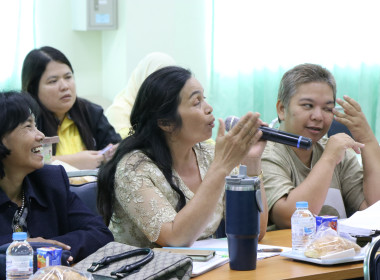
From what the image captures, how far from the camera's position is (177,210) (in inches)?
97.3

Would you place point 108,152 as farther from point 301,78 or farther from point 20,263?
point 20,263

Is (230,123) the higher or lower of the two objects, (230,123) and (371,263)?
the higher

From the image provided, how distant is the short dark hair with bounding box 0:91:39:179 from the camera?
231 centimetres

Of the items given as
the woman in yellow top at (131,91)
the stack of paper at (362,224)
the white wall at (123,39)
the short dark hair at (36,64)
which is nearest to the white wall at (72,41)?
the white wall at (123,39)

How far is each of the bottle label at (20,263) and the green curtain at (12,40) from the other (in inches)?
122

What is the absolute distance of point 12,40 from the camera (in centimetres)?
481

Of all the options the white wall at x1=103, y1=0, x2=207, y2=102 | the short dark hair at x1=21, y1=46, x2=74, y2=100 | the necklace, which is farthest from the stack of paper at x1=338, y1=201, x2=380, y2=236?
the white wall at x1=103, y1=0, x2=207, y2=102

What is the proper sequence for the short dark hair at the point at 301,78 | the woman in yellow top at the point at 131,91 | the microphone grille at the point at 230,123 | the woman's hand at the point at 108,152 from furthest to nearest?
the woman in yellow top at the point at 131,91 → the woman's hand at the point at 108,152 → the short dark hair at the point at 301,78 → the microphone grille at the point at 230,123

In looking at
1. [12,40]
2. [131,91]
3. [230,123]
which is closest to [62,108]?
[131,91]

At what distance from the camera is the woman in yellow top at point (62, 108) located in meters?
4.10

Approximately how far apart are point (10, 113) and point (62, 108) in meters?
1.81

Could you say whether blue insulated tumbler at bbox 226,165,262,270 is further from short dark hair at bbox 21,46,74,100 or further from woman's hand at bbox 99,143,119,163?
short dark hair at bbox 21,46,74,100

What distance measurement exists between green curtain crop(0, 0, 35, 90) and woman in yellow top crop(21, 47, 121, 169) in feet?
2.17

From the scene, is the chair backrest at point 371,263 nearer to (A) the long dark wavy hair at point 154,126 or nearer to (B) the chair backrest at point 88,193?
(A) the long dark wavy hair at point 154,126
